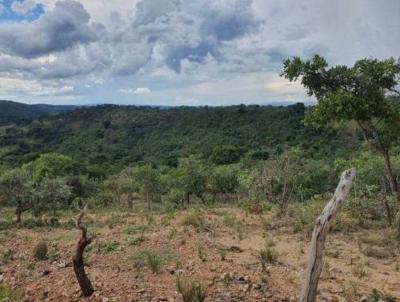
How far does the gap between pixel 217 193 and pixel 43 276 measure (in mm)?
26415

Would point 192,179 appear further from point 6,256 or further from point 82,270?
point 82,270

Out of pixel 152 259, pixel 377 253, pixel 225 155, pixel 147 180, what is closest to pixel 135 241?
pixel 152 259

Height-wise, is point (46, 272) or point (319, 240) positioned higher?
point (319, 240)

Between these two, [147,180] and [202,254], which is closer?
[202,254]

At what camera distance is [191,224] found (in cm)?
1466

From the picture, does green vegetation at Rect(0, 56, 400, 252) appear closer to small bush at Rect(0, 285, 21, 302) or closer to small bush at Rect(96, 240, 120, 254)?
small bush at Rect(96, 240, 120, 254)

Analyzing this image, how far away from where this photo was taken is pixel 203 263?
369 inches

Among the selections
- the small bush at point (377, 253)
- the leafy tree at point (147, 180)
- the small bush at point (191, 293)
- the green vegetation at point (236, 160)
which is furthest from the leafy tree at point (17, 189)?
the small bush at point (191, 293)

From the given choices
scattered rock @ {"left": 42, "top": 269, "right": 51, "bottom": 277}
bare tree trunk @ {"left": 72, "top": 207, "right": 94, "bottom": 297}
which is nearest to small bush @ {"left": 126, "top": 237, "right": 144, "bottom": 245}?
scattered rock @ {"left": 42, "top": 269, "right": 51, "bottom": 277}

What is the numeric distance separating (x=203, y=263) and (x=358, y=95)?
4.92 meters

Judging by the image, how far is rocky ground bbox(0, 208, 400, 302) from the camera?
7.85m

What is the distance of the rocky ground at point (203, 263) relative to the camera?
7.85 m

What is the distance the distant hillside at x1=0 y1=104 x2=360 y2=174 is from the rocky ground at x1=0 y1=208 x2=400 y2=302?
4460cm

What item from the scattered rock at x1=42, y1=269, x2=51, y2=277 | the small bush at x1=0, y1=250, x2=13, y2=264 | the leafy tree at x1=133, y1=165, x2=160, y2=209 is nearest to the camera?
the scattered rock at x1=42, y1=269, x2=51, y2=277
